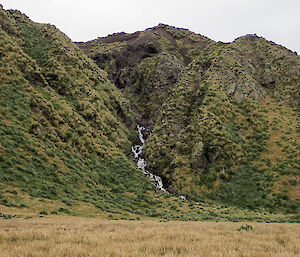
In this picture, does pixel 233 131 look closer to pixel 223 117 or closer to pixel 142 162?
pixel 223 117

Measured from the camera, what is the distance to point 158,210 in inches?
1179

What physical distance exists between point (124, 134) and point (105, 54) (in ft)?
161

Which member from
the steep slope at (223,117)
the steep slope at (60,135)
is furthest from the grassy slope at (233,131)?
the steep slope at (60,135)

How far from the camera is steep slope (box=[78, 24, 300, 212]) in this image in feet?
130

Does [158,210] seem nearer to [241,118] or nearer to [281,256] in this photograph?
[281,256]

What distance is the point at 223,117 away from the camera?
50688mm

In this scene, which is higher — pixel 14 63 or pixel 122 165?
pixel 14 63

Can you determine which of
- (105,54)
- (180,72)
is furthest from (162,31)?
(180,72)

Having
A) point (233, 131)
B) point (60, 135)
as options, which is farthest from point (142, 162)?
point (60, 135)

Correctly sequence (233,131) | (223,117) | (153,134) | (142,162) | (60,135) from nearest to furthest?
1. (60,135)
2. (233,131)
3. (223,117)
4. (142,162)
5. (153,134)

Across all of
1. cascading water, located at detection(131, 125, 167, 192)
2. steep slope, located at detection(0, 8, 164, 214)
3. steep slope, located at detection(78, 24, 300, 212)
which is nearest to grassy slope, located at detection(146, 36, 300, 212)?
steep slope, located at detection(78, 24, 300, 212)

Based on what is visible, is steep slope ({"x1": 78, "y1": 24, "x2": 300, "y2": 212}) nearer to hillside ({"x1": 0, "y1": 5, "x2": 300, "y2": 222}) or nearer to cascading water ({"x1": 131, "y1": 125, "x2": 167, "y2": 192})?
hillside ({"x1": 0, "y1": 5, "x2": 300, "y2": 222})

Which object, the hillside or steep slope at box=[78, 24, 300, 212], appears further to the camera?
steep slope at box=[78, 24, 300, 212]

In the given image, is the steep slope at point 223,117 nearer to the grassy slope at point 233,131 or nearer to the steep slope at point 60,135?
the grassy slope at point 233,131
